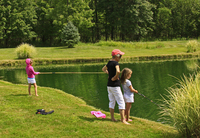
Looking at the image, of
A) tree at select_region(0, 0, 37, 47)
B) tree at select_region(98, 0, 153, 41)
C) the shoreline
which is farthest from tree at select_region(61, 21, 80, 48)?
tree at select_region(98, 0, 153, 41)

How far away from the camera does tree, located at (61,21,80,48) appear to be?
33.1m

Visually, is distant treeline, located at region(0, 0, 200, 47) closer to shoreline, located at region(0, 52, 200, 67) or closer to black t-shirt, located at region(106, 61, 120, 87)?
shoreline, located at region(0, 52, 200, 67)

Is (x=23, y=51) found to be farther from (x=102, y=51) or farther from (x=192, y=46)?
(x=192, y=46)

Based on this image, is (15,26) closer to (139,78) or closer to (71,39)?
(71,39)

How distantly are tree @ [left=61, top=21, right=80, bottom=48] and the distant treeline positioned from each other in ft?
29.1

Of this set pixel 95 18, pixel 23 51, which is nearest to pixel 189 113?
pixel 23 51

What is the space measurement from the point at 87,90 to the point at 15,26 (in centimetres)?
3552

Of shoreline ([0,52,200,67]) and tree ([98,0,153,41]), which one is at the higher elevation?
tree ([98,0,153,41])

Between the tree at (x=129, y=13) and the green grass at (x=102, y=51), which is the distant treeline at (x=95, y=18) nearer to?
the tree at (x=129, y=13)

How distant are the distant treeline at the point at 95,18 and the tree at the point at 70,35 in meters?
8.88

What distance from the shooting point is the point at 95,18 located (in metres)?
55.1

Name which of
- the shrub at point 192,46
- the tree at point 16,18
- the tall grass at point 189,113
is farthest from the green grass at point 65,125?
the tree at point 16,18

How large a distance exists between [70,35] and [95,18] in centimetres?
2310

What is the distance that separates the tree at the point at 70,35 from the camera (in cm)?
3306
